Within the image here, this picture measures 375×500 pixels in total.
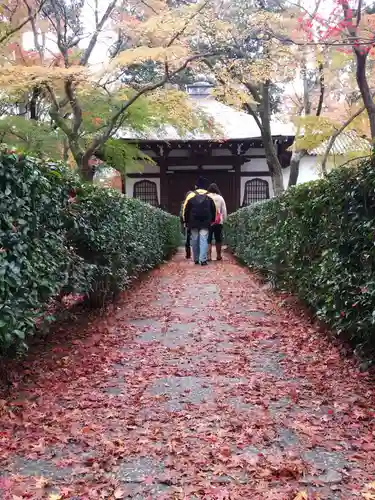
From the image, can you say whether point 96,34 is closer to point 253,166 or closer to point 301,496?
point 253,166

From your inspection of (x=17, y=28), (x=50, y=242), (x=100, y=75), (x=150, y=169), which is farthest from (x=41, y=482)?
(x=150, y=169)

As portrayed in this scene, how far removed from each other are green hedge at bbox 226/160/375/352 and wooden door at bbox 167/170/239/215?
1441cm

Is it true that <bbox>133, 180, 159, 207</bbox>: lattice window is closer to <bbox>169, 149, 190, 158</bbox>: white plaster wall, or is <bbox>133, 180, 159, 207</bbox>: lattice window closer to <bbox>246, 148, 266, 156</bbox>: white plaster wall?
<bbox>169, 149, 190, 158</bbox>: white plaster wall

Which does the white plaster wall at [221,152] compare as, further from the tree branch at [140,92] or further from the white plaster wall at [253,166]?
the tree branch at [140,92]

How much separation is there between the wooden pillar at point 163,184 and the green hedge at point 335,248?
1457cm

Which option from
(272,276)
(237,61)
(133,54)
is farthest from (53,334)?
(237,61)

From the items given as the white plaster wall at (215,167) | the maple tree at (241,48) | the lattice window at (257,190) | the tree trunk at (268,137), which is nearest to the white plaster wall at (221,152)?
the white plaster wall at (215,167)

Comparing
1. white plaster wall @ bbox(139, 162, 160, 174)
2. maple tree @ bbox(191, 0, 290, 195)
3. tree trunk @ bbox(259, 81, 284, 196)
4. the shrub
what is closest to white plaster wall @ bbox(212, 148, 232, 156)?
A: white plaster wall @ bbox(139, 162, 160, 174)

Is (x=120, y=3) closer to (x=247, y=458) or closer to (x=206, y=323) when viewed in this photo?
(x=206, y=323)

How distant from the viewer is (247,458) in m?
2.38

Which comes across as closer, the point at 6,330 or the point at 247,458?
the point at 247,458

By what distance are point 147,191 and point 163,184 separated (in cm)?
106

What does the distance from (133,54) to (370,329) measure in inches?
329

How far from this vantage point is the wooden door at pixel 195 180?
2081cm
